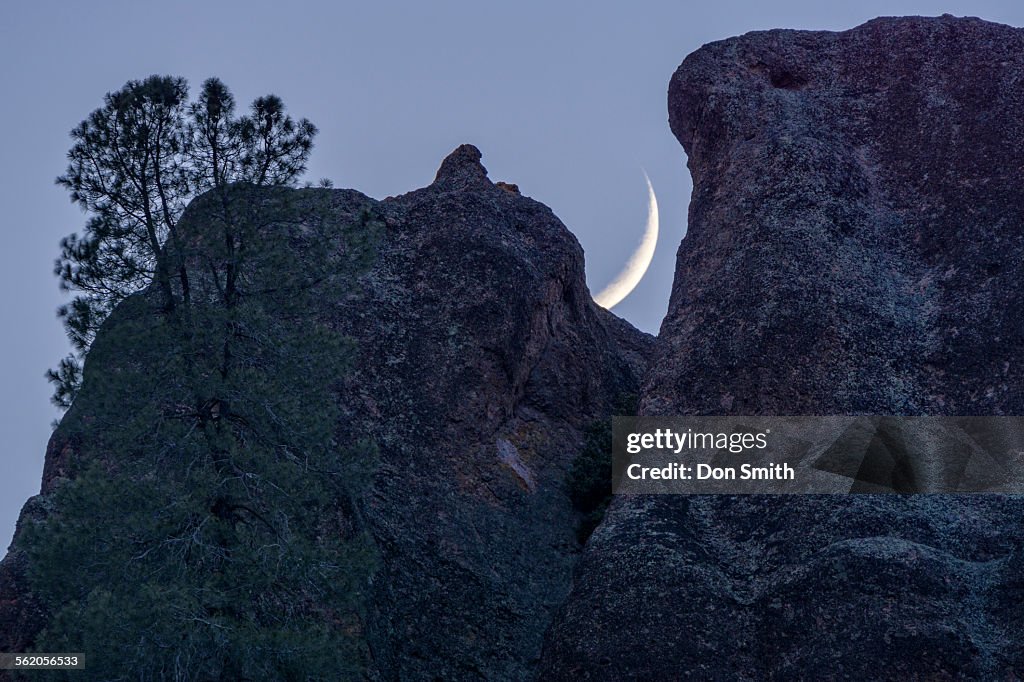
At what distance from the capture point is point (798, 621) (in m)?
22.6

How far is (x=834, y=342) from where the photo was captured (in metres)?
28.6

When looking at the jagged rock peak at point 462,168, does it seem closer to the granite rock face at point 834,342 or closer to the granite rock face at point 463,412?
the granite rock face at point 463,412

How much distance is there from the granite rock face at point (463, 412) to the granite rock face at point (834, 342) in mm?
2854

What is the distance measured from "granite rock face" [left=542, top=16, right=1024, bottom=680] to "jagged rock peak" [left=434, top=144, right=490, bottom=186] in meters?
6.07

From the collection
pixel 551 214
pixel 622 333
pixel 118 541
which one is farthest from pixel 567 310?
pixel 118 541

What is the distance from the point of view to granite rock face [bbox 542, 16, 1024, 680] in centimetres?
2217

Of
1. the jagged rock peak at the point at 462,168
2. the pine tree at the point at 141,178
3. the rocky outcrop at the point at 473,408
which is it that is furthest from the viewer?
the jagged rock peak at the point at 462,168

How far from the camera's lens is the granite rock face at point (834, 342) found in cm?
2217

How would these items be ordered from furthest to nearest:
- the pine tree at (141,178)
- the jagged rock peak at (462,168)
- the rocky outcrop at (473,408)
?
the jagged rock peak at (462,168) < the rocky outcrop at (473,408) < the pine tree at (141,178)

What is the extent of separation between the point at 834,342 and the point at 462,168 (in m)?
14.0

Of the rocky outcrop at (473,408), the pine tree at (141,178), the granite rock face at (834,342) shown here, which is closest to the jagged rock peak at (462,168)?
the rocky outcrop at (473,408)

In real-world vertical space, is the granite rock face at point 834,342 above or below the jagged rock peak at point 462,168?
below

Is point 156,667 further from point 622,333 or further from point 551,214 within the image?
point 622,333

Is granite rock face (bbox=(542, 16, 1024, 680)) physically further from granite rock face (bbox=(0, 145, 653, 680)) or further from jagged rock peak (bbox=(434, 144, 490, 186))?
jagged rock peak (bbox=(434, 144, 490, 186))
